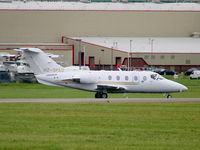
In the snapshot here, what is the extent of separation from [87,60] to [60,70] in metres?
62.4

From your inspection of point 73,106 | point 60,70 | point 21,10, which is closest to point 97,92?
point 60,70

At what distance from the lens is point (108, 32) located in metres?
123

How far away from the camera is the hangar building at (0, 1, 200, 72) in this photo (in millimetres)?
112375

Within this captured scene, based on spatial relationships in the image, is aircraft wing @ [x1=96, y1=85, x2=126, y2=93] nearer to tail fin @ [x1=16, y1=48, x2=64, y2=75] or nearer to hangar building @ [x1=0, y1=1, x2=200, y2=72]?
tail fin @ [x1=16, y1=48, x2=64, y2=75]

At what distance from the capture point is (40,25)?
4697 inches

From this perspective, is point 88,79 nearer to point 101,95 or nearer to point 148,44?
point 101,95

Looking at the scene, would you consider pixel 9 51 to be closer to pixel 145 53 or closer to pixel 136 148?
pixel 145 53

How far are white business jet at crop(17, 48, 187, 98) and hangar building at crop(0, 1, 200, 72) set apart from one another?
56.9 meters

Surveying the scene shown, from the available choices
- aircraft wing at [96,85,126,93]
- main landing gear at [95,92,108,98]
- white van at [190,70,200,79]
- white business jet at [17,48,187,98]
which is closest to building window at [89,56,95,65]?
white van at [190,70,200,79]

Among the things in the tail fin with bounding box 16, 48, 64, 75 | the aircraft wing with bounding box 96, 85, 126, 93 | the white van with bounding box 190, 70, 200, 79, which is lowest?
the white van with bounding box 190, 70, 200, 79

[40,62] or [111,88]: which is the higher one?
[40,62]

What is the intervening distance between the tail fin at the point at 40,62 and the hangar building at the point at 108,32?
56325 mm

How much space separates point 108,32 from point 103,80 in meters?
72.6

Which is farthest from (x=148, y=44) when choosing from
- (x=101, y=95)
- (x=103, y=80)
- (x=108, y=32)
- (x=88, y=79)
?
(x=101, y=95)
